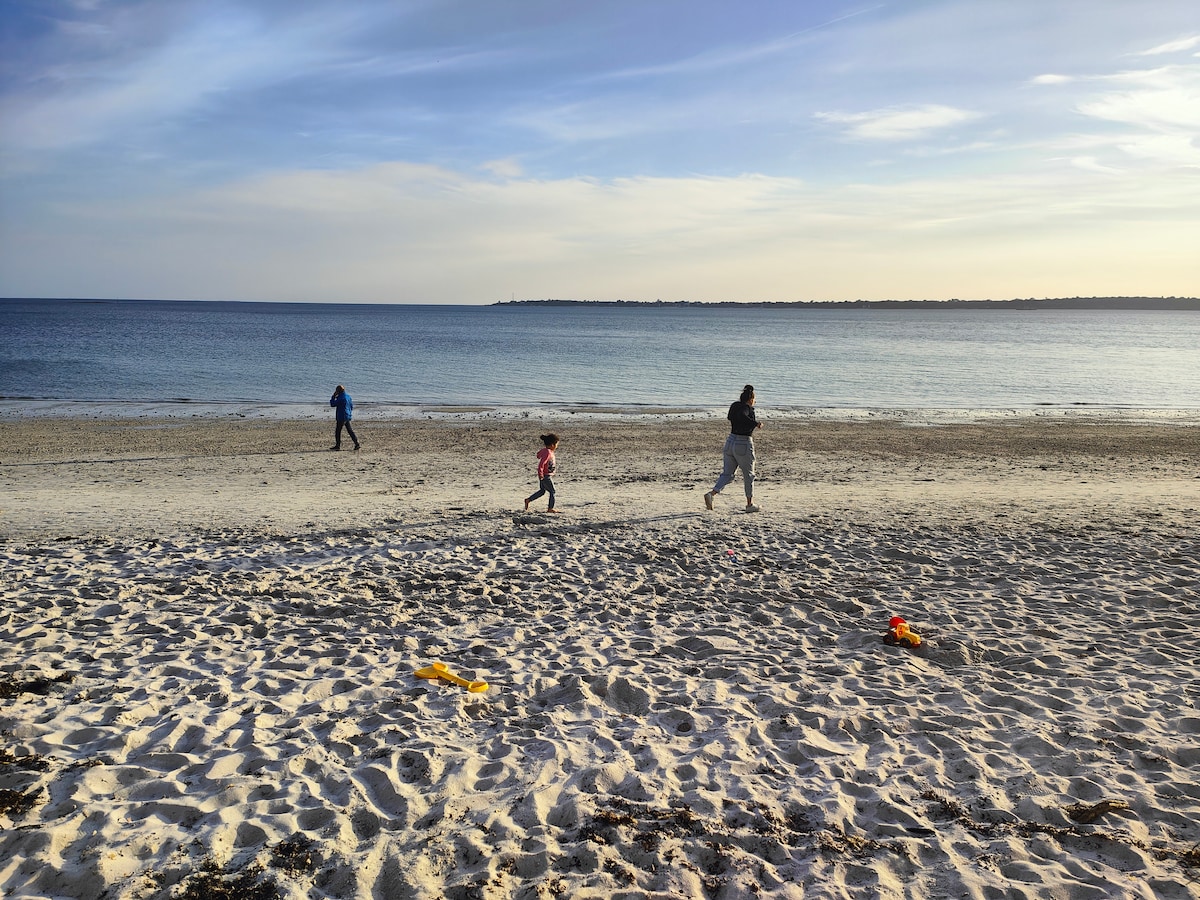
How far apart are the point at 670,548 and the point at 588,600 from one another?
2132 mm

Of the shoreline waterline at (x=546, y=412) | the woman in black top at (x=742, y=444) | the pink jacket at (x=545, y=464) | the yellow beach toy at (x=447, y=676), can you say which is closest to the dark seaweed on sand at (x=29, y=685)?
the yellow beach toy at (x=447, y=676)

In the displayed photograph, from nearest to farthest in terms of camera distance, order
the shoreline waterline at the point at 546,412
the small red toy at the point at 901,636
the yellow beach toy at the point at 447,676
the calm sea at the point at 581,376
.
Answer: the yellow beach toy at the point at 447,676
the small red toy at the point at 901,636
the shoreline waterline at the point at 546,412
the calm sea at the point at 581,376

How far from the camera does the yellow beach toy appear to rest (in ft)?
18.7

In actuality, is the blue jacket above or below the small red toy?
above

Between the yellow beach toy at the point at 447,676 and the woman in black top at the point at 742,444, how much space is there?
6.28 m

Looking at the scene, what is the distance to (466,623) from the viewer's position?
23.1 feet

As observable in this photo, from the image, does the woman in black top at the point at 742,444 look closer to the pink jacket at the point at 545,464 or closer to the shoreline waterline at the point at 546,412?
the pink jacket at the point at 545,464

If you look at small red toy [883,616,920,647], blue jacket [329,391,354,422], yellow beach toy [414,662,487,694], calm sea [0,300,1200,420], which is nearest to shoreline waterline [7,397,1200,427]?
calm sea [0,300,1200,420]

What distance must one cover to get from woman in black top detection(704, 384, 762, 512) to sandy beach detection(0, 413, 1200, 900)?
17.3 inches

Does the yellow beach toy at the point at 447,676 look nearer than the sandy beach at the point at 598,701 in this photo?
No

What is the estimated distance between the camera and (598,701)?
5574mm

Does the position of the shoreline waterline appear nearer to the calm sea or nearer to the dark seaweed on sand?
the calm sea

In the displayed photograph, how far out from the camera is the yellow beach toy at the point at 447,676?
5691 millimetres

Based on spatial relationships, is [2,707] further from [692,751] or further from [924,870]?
[924,870]
